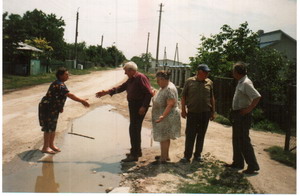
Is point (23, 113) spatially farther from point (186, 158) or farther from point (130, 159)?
point (186, 158)

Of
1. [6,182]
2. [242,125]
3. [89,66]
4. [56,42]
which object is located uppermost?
[56,42]

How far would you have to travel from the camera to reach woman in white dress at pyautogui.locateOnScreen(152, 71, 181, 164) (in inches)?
195

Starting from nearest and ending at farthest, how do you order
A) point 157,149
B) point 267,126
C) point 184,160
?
1. point 184,160
2. point 157,149
3. point 267,126

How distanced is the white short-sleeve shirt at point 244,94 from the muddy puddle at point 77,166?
228 cm

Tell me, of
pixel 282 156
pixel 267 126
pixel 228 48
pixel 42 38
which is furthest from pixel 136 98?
pixel 42 38

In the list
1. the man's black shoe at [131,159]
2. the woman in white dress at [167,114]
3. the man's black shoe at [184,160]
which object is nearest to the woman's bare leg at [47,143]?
the man's black shoe at [131,159]

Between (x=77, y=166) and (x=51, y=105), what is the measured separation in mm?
1294

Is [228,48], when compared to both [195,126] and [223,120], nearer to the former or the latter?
[223,120]

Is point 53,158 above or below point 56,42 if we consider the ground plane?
below

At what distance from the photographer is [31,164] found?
199 inches

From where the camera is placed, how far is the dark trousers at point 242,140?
4719 millimetres

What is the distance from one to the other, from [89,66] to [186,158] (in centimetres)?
4910

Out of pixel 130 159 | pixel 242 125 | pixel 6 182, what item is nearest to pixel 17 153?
pixel 6 182

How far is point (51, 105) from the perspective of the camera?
5543 millimetres
